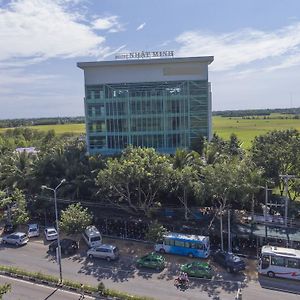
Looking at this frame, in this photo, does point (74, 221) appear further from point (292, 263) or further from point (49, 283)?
point (292, 263)

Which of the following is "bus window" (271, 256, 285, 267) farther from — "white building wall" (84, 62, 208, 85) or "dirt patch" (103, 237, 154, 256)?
"white building wall" (84, 62, 208, 85)

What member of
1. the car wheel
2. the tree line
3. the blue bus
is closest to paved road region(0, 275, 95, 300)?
the blue bus

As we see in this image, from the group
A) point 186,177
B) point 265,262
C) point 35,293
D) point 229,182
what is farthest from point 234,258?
point 35,293

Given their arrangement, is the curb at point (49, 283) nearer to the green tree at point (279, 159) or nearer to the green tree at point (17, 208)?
the green tree at point (17, 208)

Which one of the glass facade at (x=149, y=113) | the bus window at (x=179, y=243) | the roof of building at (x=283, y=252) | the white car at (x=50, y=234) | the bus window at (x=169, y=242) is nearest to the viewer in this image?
the roof of building at (x=283, y=252)

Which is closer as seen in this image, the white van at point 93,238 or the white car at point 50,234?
the white van at point 93,238

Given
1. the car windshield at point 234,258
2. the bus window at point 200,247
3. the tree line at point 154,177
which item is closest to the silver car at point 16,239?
the tree line at point 154,177

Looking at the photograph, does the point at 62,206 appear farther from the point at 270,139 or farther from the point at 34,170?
the point at 270,139

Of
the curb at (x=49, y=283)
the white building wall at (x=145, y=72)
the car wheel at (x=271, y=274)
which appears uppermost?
the white building wall at (x=145, y=72)

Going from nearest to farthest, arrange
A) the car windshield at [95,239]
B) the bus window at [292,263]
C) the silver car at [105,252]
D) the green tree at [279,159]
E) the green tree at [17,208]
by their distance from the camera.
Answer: the bus window at [292,263] < the silver car at [105,252] < the car windshield at [95,239] < the green tree at [279,159] < the green tree at [17,208]
